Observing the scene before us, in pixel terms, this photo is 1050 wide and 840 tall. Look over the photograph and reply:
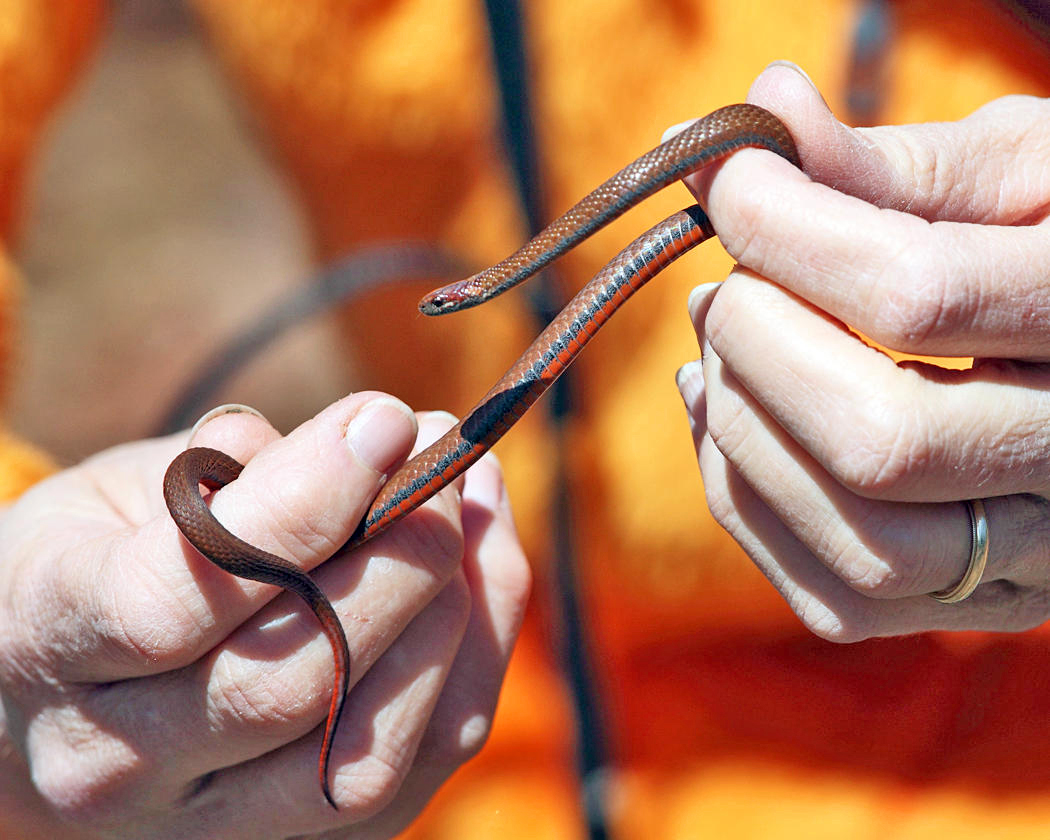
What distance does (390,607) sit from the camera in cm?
91

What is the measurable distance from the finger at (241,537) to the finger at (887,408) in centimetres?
39

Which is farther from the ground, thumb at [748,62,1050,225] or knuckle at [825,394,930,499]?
thumb at [748,62,1050,225]

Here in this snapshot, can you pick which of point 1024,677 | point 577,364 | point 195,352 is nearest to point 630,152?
point 577,364

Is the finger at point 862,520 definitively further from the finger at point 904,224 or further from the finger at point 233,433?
the finger at point 233,433

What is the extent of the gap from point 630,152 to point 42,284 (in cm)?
319

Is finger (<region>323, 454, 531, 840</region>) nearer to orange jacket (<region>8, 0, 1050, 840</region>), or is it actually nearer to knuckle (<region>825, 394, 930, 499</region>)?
orange jacket (<region>8, 0, 1050, 840</region>)

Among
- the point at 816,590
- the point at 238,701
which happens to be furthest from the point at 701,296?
the point at 238,701

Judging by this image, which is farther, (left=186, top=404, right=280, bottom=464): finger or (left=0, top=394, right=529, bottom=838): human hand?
(left=186, top=404, right=280, bottom=464): finger

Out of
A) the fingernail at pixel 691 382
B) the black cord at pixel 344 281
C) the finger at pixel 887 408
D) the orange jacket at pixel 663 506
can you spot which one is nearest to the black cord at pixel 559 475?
the orange jacket at pixel 663 506

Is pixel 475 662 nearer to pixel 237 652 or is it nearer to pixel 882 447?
pixel 237 652

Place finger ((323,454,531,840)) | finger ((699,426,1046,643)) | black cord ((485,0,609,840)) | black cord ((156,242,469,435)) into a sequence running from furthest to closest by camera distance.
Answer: black cord ((156,242,469,435)) < black cord ((485,0,609,840)) < finger ((323,454,531,840)) < finger ((699,426,1046,643))

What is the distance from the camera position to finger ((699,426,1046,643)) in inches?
35.8

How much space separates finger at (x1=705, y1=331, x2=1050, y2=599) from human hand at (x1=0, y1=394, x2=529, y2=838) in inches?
13.5

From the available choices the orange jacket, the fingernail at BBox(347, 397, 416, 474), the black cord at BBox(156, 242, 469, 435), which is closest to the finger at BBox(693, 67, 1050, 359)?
the fingernail at BBox(347, 397, 416, 474)
